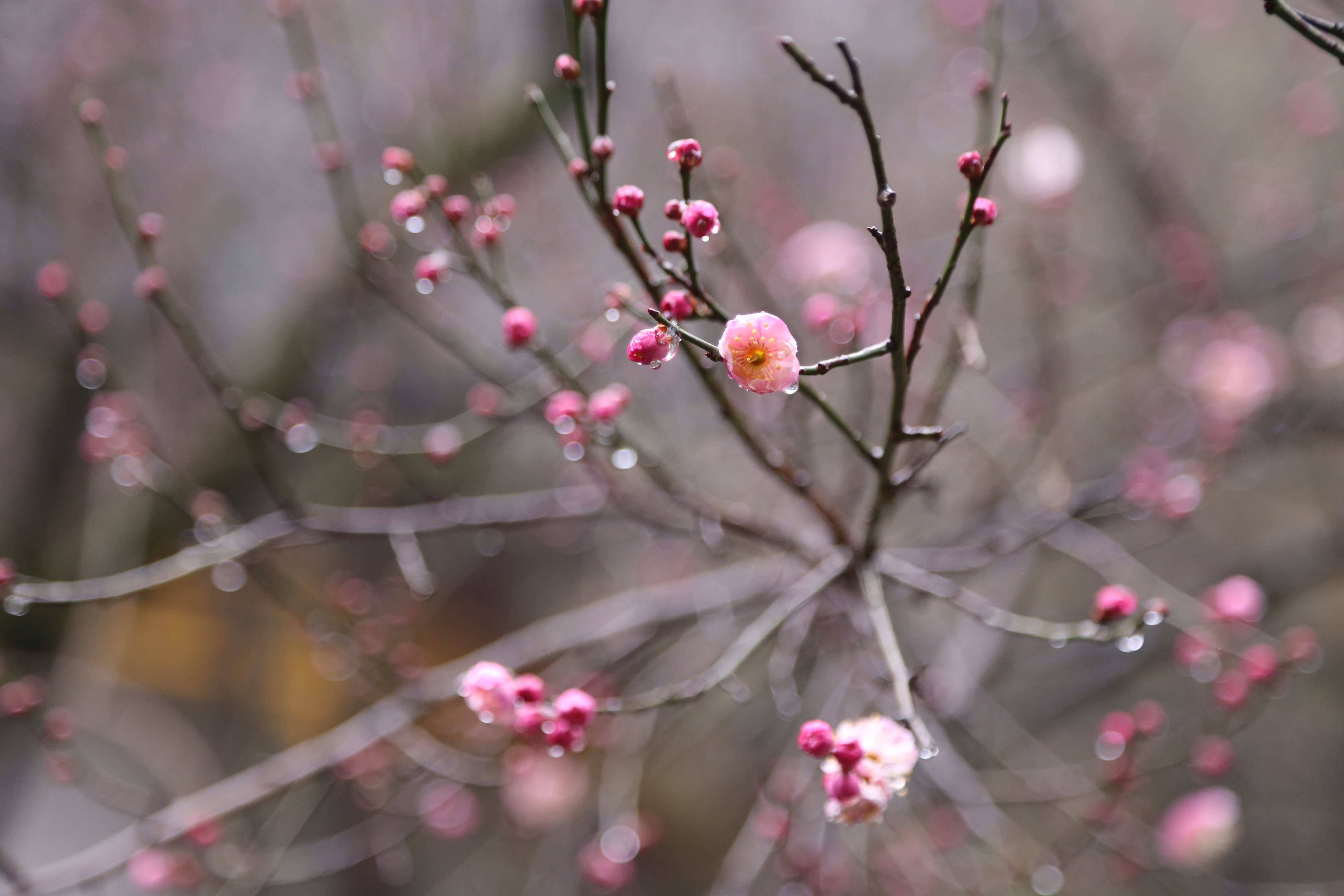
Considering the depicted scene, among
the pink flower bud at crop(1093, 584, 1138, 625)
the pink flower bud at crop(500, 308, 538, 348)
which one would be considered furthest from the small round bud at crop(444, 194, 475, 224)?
the pink flower bud at crop(1093, 584, 1138, 625)

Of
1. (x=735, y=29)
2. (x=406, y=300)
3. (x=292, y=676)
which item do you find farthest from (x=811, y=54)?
(x=292, y=676)

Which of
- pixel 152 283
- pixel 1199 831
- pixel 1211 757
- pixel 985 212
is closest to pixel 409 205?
pixel 152 283

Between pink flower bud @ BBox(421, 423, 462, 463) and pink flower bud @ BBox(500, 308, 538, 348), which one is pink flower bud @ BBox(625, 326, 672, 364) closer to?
pink flower bud @ BBox(500, 308, 538, 348)

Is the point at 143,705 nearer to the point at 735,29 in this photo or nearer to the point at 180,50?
the point at 180,50

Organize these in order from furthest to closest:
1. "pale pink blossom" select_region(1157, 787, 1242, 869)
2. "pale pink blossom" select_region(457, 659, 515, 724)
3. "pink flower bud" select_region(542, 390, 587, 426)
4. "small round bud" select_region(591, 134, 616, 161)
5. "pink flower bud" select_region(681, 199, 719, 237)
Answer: "pale pink blossom" select_region(1157, 787, 1242, 869)
"pink flower bud" select_region(542, 390, 587, 426)
"pale pink blossom" select_region(457, 659, 515, 724)
"small round bud" select_region(591, 134, 616, 161)
"pink flower bud" select_region(681, 199, 719, 237)

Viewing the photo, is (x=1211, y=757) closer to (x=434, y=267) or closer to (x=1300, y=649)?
(x=1300, y=649)

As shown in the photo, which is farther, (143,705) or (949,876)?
(143,705)

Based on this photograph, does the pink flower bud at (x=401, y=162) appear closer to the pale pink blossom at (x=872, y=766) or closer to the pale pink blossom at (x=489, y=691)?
the pale pink blossom at (x=489, y=691)
